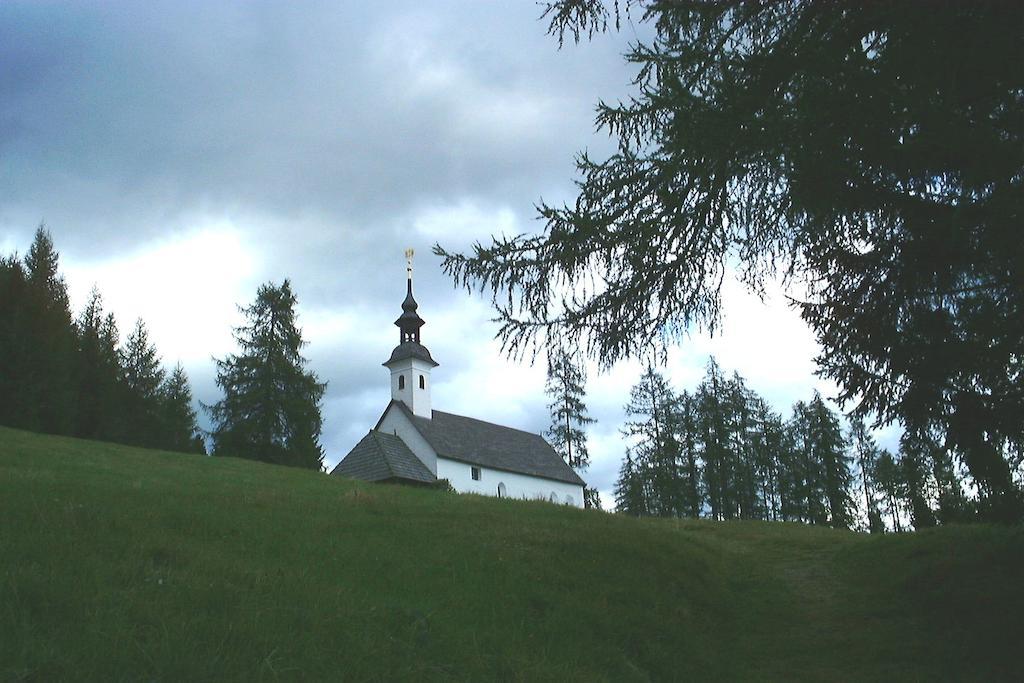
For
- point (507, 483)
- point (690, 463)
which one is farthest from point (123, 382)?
point (690, 463)

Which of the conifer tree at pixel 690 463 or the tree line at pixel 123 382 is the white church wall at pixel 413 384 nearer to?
the tree line at pixel 123 382

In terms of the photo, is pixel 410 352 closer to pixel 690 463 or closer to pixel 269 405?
pixel 269 405

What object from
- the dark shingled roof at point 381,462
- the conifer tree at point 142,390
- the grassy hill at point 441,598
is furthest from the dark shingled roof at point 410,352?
the grassy hill at point 441,598

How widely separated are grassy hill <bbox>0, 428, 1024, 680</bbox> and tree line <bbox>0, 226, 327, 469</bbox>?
97.9ft

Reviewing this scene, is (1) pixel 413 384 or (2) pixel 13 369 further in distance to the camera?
(1) pixel 413 384

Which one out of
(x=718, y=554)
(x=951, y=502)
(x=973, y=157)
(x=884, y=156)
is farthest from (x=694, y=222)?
(x=951, y=502)

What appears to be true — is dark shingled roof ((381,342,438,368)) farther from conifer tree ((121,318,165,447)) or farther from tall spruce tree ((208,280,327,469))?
conifer tree ((121,318,165,447))

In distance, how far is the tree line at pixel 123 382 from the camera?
3775 centimetres

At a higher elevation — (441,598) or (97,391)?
(97,391)

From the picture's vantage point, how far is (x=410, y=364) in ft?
160

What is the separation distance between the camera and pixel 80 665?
4.61 metres

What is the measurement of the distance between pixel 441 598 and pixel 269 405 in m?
40.6

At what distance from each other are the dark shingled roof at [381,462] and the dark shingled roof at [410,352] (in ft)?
21.2

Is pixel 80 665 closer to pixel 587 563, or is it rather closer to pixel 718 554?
pixel 587 563
